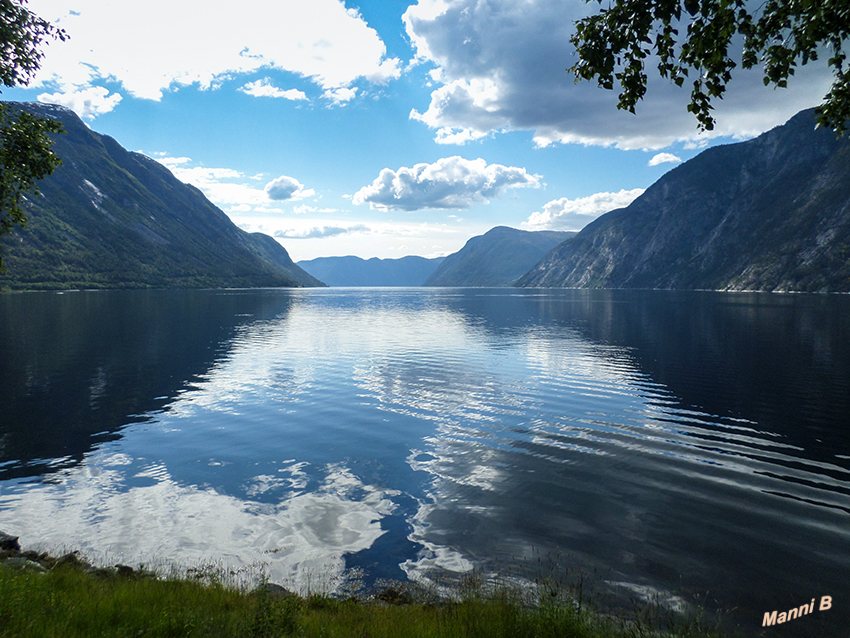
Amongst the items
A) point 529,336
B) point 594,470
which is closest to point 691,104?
point 594,470

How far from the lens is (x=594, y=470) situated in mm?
18156

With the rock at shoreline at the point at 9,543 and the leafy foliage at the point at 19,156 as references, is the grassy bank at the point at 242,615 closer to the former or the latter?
the rock at shoreline at the point at 9,543

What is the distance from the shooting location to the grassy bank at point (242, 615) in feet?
24.0

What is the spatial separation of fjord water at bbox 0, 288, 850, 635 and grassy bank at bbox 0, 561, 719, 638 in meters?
2.44

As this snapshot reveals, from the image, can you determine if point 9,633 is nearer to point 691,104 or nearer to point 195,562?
point 195,562

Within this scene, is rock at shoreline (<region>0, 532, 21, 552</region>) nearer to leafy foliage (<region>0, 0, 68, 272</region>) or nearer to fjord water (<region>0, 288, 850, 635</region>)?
fjord water (<region>0, 288, 850, 635</region>)

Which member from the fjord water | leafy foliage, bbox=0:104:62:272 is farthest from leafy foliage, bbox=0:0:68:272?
the fjord water

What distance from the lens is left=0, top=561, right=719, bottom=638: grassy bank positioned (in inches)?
288

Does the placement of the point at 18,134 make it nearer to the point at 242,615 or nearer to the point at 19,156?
the point at 19,156

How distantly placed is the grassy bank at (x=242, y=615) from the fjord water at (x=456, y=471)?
96.1 inches

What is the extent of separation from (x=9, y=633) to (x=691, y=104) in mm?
17115

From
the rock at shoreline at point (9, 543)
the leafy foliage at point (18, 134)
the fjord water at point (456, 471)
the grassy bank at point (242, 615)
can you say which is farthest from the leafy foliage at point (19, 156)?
the grassy bank at point (242, 615)

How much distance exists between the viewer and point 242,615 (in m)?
A: 8.31

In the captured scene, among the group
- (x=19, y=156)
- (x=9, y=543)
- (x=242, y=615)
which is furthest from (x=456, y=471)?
(x=19, y=156)
